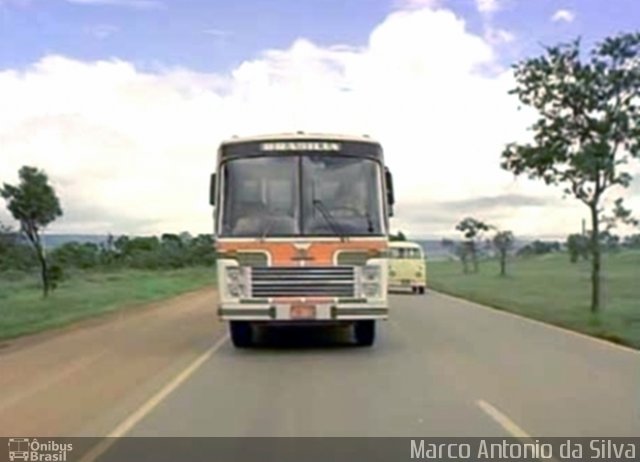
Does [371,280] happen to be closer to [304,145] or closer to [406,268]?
[304,145]

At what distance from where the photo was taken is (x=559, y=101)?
28891 mm

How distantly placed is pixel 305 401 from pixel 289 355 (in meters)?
5.82

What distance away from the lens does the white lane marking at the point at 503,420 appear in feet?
34.2

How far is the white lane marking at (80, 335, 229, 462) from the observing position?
9.74m

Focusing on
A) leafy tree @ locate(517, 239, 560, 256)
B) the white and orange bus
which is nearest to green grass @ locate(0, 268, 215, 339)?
the white and orange bus

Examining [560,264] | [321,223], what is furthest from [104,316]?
[560,264]

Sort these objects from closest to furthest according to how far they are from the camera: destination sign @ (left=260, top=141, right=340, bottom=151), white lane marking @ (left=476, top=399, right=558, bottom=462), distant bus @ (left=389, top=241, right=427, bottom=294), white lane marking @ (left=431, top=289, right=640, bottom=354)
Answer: white lane marking @ (left=476, top=399, right=558, bottom=462) < destination sign @ (left=260, top=141, right=340, bottom=151) < white lane marking @ (left=431, top=289, right=640, bottom=354) < distant bus @ (left=389, top=241, right=427, bottom=294)

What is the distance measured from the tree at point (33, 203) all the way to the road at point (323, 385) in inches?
810

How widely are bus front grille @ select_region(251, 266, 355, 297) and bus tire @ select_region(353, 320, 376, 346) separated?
1608mm

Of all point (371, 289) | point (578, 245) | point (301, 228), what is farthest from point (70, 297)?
point (371, 289)

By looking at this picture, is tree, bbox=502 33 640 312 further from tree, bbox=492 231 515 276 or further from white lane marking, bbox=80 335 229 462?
tree, bbox=492 231 515 276

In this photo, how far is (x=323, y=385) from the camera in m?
14.2

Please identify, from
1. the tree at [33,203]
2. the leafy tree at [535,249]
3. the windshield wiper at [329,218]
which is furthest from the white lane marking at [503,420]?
the leafy tree at [535,249]
